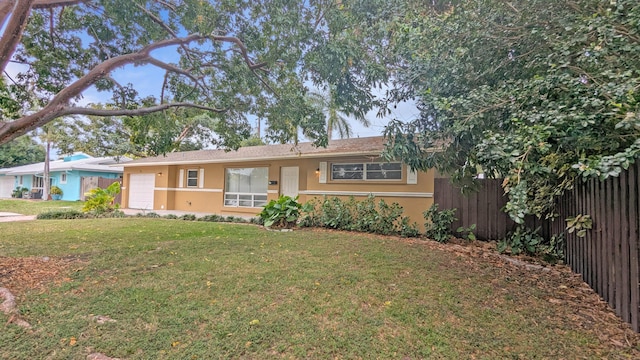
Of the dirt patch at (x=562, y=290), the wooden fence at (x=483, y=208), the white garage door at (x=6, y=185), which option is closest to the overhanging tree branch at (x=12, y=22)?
the dirt patch at (x=562, y=290)

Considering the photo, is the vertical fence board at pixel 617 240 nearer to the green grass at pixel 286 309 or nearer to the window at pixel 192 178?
the green grass at pixel 286 309

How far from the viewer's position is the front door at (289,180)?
12742 millimetres

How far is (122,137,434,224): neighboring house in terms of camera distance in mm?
9711

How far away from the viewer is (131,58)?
6.16m

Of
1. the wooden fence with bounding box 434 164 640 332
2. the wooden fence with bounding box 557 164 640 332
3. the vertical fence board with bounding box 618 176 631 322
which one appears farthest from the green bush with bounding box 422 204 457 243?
the vertical fence board with bounding box 618 176 631 322

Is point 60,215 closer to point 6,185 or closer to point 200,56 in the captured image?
point 200,56

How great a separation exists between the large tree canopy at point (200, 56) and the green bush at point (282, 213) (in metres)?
2.08

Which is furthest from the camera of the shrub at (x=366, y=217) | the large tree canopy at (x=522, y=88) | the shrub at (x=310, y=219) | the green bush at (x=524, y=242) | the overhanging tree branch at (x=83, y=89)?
the shrub at (x=310, y=219)

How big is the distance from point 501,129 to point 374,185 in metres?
6.45

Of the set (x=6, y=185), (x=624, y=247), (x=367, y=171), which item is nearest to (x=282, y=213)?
(x=367, y=171)

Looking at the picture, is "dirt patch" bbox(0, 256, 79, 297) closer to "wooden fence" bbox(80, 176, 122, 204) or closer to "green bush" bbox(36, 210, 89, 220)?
"green bush" bbox(36, 210, 89, 220)

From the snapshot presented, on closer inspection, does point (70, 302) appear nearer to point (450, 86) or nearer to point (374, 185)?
point (450, 86)

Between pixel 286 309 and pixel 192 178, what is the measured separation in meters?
13.7

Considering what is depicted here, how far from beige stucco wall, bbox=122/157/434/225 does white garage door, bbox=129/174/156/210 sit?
0.34 m
